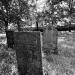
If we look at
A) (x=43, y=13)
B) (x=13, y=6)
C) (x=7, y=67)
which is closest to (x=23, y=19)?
(x=13, y=6)

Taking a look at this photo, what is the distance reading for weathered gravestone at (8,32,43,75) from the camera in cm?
310

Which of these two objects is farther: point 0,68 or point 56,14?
point 56,14

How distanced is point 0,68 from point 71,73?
2.83m

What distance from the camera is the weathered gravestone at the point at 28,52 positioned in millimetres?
3100

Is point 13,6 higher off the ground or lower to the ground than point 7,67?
higher

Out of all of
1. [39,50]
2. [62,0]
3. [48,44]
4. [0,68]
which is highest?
[62,0]

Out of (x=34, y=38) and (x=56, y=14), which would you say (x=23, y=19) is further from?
(x=56, y=14)

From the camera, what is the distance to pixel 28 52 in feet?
Answer: 10.7

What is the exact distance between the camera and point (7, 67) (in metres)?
4.44

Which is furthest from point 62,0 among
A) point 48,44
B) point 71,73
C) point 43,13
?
point 71,73

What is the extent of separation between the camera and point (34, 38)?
10.1ft

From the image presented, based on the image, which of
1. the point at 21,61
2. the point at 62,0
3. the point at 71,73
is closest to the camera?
the point at 21,61

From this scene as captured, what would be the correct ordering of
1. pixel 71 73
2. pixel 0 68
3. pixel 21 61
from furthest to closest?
pixel 0 68 → pixel 71 73 → pixel 21 61

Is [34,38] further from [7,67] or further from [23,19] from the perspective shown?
[23,19]
